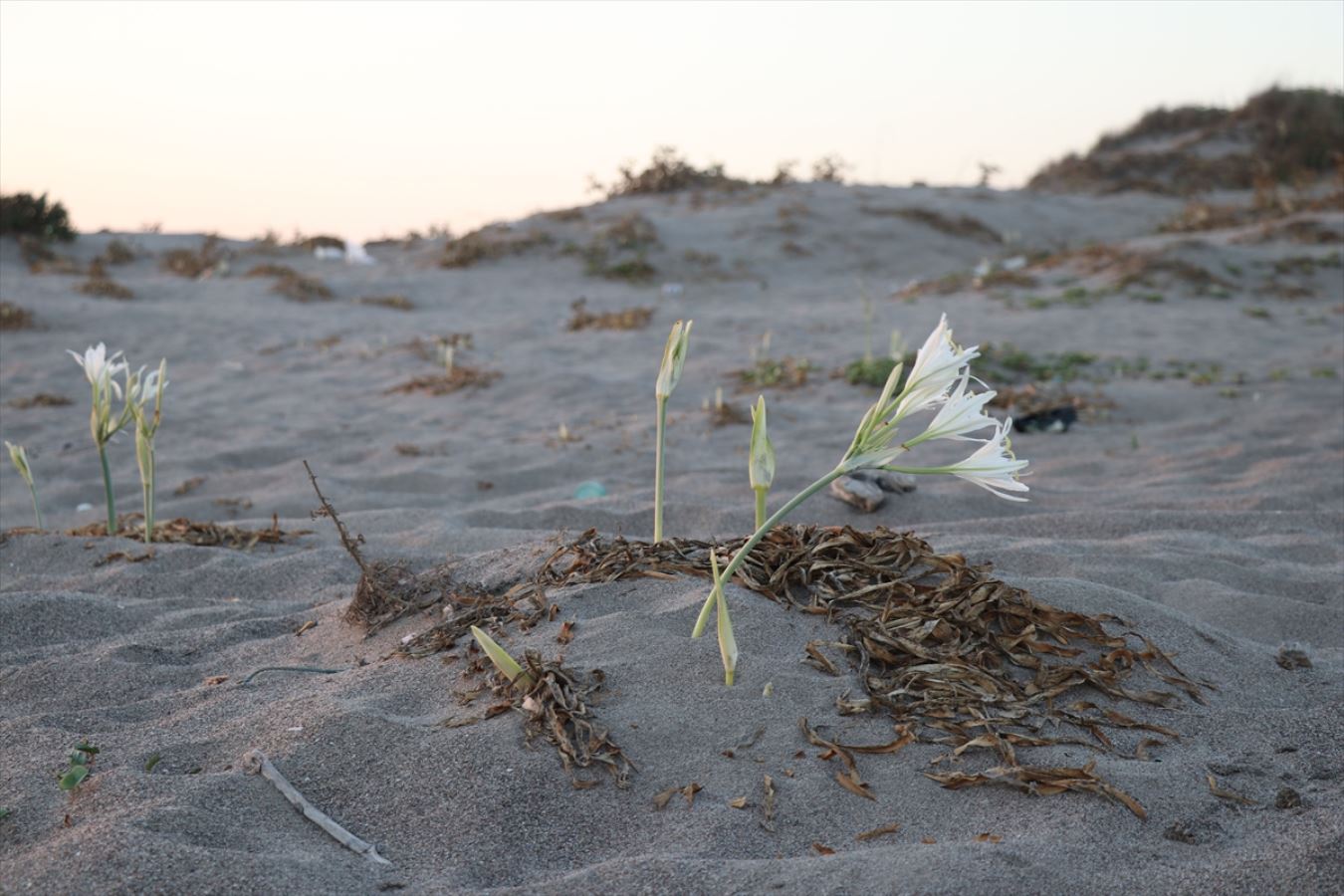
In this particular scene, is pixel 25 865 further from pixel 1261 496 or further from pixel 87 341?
pixel 87 341

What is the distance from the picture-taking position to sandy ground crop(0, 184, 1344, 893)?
1652 millimetres

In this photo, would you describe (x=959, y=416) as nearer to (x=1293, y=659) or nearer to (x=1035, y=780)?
(x=1035, y=780)

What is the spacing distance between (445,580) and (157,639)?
672 millimetres

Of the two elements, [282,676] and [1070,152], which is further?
[1070,152]

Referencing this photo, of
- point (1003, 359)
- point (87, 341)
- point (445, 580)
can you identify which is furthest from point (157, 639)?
point (87, 341)

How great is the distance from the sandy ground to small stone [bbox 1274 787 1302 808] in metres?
0.03

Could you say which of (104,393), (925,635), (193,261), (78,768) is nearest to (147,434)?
(104,393)

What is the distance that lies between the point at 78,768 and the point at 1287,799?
186 cm

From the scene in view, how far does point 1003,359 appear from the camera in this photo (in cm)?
689

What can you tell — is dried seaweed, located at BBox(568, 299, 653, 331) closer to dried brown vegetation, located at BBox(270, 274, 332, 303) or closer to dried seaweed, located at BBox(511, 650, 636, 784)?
dried brown vegetation, located at BBox(270, 274, 332, 303)

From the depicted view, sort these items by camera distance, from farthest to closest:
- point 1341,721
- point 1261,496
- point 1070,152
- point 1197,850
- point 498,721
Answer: point 1070,152 → point 1261,496 → point 1341,721 → point 498,721 → point 1197,850

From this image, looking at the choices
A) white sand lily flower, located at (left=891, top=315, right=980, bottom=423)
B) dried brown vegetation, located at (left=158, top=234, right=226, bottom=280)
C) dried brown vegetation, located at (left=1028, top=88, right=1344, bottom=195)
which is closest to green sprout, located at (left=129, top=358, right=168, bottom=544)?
→ white sand lily flower, located at (left=891, top=315, right=980, bottom=423)

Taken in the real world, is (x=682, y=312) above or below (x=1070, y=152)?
below

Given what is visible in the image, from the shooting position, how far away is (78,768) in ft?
5.94
